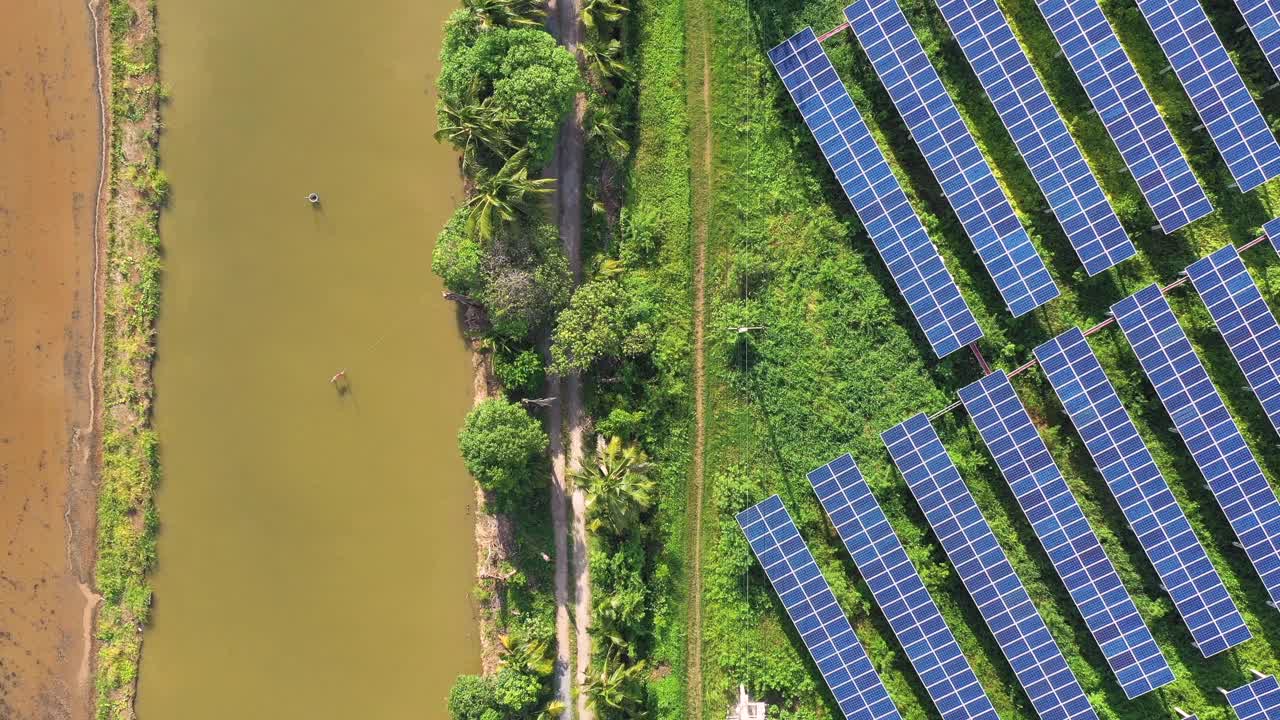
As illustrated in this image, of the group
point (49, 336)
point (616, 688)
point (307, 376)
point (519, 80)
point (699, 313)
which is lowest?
point (616, 688)

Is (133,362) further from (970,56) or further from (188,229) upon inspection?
(970,56)

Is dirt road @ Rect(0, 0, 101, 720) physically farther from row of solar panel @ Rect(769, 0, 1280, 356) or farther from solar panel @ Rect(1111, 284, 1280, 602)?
solar panel @ Rect(1111, 284, 1280, 602)

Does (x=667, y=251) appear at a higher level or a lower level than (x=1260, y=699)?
higher

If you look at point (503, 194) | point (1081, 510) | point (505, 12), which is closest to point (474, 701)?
point (503, 194)

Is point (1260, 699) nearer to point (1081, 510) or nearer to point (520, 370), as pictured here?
point (1081, 510)

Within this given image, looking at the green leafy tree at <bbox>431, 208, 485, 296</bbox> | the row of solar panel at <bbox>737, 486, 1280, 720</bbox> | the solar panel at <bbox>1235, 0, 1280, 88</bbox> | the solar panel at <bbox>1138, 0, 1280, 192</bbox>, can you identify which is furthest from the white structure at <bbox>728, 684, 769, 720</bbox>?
the solar panel at <bbox>1235, 0, 1280, 88</bbox>

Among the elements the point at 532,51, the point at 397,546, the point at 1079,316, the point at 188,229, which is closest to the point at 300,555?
the point at 397,546
